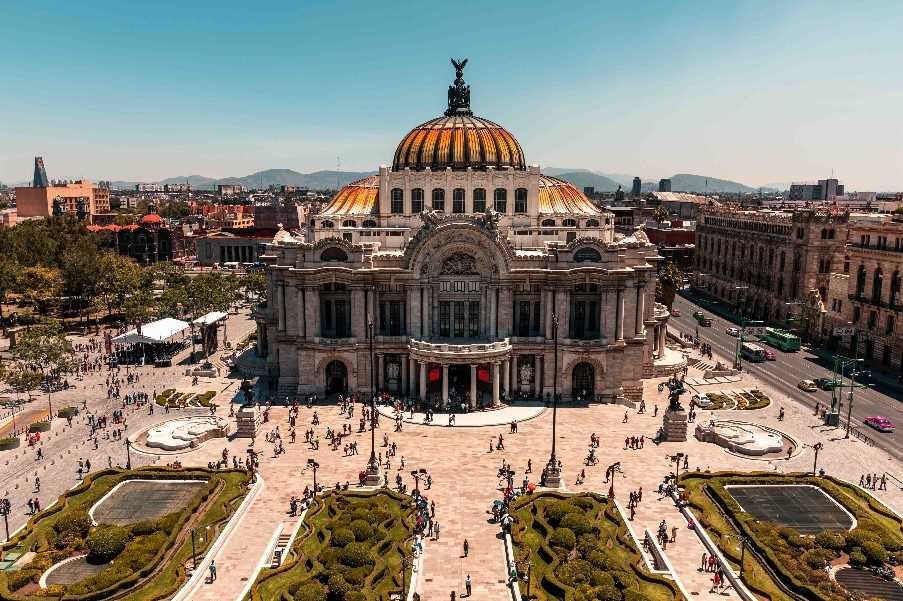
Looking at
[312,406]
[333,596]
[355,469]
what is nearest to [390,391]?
[312,406]

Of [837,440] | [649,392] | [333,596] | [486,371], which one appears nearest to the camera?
[333,596]

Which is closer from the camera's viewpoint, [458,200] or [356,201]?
[458,200]

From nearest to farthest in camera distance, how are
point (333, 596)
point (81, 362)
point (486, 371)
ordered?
point (333, 596), point (486, 371), point (81, 362)

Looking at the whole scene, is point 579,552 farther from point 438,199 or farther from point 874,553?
point 438,199

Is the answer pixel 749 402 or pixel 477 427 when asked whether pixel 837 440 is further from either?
pixel 477 427

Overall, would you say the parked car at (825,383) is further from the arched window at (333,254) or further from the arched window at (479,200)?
the arched window at (333,254)

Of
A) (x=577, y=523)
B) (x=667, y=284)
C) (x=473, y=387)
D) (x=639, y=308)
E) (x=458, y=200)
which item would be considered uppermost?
(x=458, y=200)

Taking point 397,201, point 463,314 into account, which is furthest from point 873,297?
point 397,201
